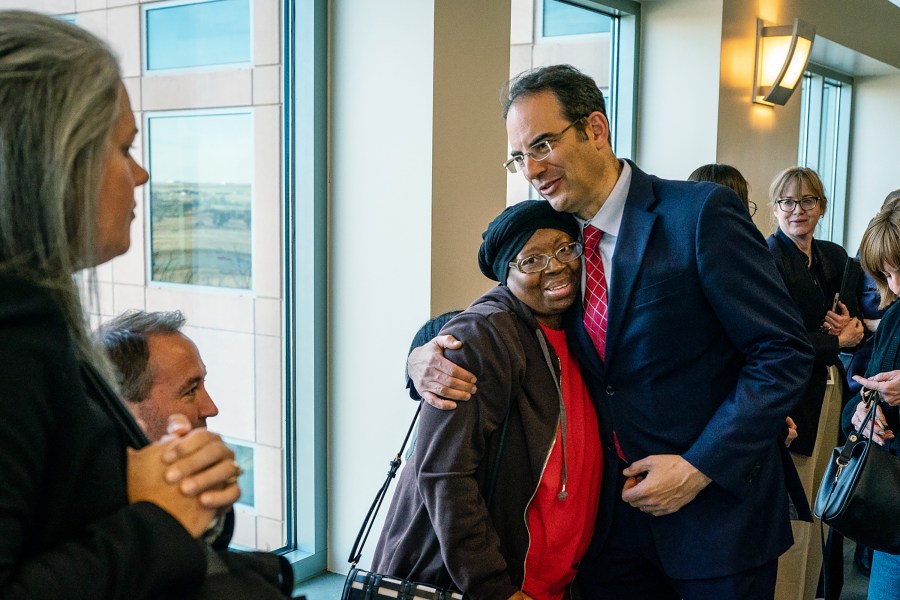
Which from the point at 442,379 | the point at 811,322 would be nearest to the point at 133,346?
the point at 442,379

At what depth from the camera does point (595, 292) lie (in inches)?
74.0

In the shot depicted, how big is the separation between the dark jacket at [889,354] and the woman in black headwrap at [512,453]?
4.00ft

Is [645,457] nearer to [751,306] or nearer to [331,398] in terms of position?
[751,306]

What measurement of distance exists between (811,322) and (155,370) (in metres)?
2.60

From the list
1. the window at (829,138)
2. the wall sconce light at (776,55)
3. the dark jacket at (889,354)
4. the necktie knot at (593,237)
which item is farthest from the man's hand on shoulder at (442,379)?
the window at (829,138)

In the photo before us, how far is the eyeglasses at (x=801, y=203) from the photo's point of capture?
135 inches

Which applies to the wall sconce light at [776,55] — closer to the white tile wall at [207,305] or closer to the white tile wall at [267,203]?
the white tile wall at [267,203]

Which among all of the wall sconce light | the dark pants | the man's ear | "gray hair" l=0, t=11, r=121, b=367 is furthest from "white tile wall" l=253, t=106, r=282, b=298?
the wall sconce light

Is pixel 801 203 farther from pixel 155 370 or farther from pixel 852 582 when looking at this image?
pixel 155 370

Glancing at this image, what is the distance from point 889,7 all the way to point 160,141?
6.41m

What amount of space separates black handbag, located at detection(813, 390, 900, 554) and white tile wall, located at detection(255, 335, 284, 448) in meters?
1.71

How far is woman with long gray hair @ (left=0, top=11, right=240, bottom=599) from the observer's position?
74cm

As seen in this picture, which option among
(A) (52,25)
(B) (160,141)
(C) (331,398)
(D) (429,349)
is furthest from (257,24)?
(A) (52,25)

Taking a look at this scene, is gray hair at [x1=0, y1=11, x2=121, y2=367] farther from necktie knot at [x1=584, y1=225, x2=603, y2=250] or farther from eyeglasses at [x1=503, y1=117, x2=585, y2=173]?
necktie knot at [x1=584, y1=225, x2=603, y2=250]
